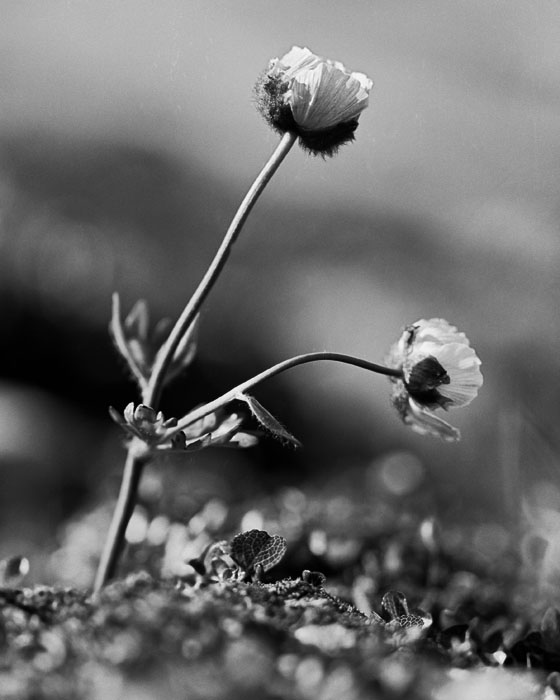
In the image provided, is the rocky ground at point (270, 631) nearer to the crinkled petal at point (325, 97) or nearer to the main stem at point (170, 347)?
the main stem at point (170, 347)

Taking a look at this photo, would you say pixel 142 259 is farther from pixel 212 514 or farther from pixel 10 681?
pixel 10 681

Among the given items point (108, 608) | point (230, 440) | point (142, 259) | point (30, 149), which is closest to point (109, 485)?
point (230, 440)

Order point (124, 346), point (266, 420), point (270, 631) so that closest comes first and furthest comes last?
point (270, 631)
point (266, 420)
point (124, 346)

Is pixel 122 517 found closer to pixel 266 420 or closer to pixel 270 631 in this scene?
pixel 266 420

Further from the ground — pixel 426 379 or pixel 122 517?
pixel 426 379

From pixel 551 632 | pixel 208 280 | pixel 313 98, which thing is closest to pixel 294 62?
pixel 313 98

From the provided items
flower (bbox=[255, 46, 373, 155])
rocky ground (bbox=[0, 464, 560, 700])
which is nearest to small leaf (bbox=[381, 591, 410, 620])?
rocky ground (bbox=[0, 464, 560, 700])

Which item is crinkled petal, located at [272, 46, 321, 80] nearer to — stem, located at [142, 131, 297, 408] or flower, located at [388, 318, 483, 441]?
stem, located at [142, 131, 297, 408]
